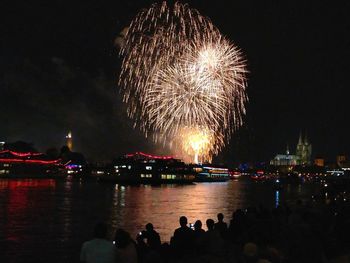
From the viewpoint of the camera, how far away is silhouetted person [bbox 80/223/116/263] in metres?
7.38

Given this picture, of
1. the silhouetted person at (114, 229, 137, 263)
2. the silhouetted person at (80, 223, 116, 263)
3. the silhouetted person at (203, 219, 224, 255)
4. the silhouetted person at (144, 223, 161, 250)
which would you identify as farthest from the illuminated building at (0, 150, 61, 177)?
the silhouetted person at (80, 223, 116, 263)

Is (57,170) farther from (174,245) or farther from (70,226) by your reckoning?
(174,245)

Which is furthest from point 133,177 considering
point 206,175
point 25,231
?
point 25,231

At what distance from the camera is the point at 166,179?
110688 millimetres

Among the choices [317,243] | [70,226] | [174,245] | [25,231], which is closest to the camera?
[317,243]

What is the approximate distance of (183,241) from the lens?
11.4m

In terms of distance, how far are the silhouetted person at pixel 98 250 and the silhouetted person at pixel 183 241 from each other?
394 centimetres

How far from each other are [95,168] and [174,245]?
17010 cm

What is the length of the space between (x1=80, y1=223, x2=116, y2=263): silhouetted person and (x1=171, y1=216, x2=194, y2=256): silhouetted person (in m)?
3.94

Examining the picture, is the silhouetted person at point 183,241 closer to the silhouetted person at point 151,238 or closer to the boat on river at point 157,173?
the silhouetted person at point 151,238

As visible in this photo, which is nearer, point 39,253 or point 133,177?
point 39,253

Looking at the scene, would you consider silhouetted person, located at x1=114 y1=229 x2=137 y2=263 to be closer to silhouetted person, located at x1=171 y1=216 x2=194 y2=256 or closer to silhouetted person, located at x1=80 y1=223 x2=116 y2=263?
silhouetted person, located at x1=80 y1=223 x2=116 y2=263

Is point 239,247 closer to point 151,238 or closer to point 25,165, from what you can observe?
point 151,238

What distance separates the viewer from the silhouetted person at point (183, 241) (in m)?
11.3
